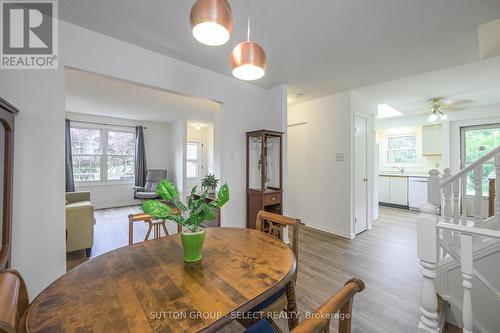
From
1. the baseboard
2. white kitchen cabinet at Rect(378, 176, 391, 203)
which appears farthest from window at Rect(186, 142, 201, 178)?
white kitchen cabinet at Rect(378, 176, 391, 203)

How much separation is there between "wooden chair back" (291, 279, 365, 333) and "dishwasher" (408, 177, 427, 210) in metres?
5.76

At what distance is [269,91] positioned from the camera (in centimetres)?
338

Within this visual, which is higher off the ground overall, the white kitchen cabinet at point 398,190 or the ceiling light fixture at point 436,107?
the ceiling light fixture at point 436,107

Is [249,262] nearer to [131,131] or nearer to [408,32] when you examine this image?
[408,32]

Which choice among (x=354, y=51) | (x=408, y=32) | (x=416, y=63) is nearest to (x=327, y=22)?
(x=354, y=51)

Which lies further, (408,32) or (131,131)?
→ (131,131)

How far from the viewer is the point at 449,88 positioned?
345 cm

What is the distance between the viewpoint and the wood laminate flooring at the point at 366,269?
5.55 ft

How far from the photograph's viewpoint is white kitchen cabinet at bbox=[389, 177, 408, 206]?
534 centimetres

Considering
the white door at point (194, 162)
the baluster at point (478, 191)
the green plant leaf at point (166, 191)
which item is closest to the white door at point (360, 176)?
the baluster at point (478, 191)

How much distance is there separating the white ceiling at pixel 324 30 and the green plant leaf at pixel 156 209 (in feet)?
5.10

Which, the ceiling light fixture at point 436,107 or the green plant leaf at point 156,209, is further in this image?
the ceiling light fixture at point 436,107

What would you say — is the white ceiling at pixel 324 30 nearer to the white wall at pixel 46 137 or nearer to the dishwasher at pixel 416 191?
the white wall at pixel 46 137

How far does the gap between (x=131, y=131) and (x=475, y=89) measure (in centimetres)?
777
